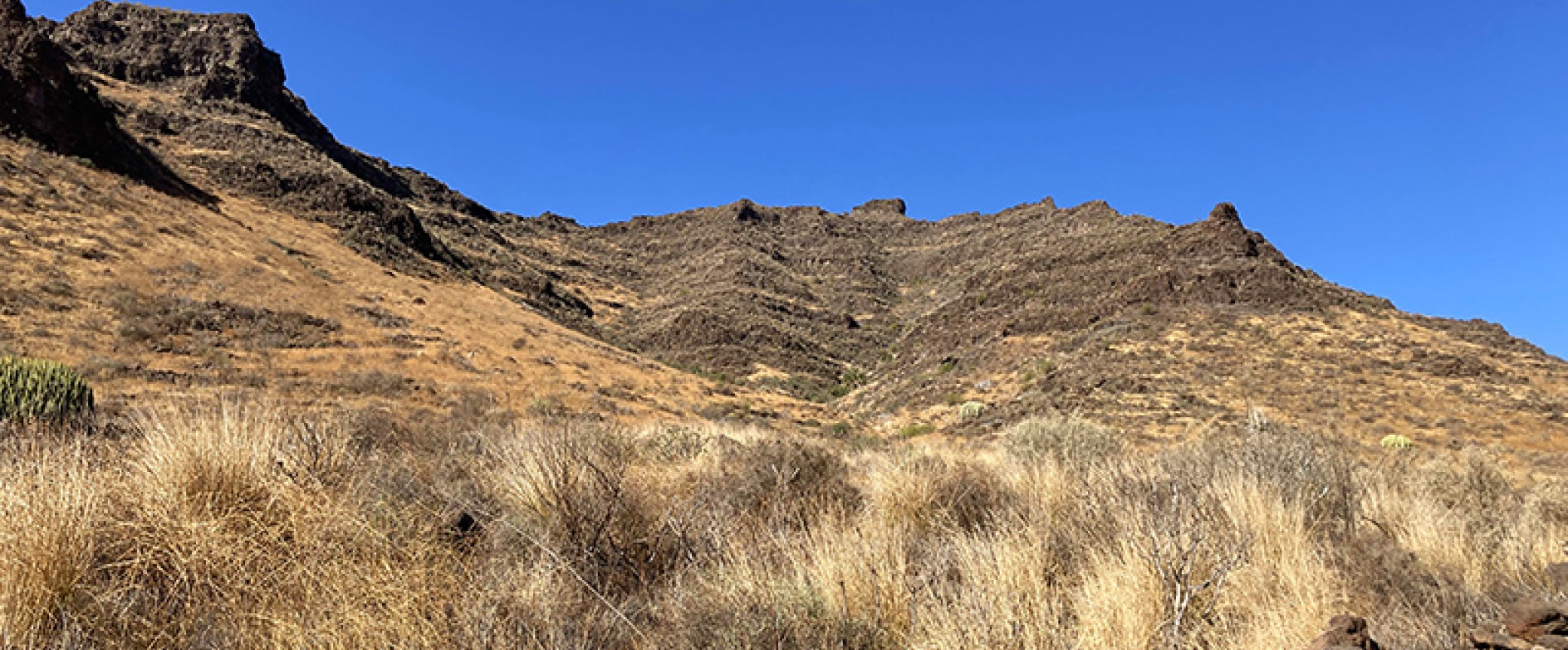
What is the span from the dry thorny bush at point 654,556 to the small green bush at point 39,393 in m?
3.41

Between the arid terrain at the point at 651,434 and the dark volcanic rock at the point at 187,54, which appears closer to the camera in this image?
the arid terrain at the point at 651,434

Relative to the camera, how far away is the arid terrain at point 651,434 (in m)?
2.86

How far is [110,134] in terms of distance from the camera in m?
29.0

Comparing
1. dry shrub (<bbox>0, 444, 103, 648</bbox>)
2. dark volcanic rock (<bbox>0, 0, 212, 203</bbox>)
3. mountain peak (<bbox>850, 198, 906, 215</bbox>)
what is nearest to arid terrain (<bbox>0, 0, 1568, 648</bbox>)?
dry shrub (<bbox>0, 444, 103, 648</bbox>)

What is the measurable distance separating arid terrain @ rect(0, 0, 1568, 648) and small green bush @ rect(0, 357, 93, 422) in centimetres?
50

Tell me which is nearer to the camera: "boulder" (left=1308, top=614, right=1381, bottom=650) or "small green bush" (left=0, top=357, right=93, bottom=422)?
"boulder" (left=1308, top=614, right=1381, bottom=650)


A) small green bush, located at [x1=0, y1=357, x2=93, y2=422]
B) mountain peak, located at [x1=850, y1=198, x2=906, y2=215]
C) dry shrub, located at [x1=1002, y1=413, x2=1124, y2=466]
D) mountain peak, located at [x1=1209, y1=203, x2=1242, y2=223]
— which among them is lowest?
small green bush, located at [x1=0, y1=357, x2=93, y2=422]

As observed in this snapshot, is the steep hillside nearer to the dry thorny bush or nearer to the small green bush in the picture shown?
the small green bush

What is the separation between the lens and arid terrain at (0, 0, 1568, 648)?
2.86 meters

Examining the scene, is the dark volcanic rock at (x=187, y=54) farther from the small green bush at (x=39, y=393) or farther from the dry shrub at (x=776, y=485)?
the dry shrub at (x=776, y=485)

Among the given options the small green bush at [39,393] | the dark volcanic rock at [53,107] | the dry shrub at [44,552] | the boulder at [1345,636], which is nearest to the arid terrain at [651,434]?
the dry shrub at [44,552]

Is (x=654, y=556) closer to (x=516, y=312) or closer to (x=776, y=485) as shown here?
(x=776, y=485)

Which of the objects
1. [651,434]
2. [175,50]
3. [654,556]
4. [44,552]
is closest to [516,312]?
[651,434]

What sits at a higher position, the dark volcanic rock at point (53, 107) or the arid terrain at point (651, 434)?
the dark volcanic rock at point (53, 107)
